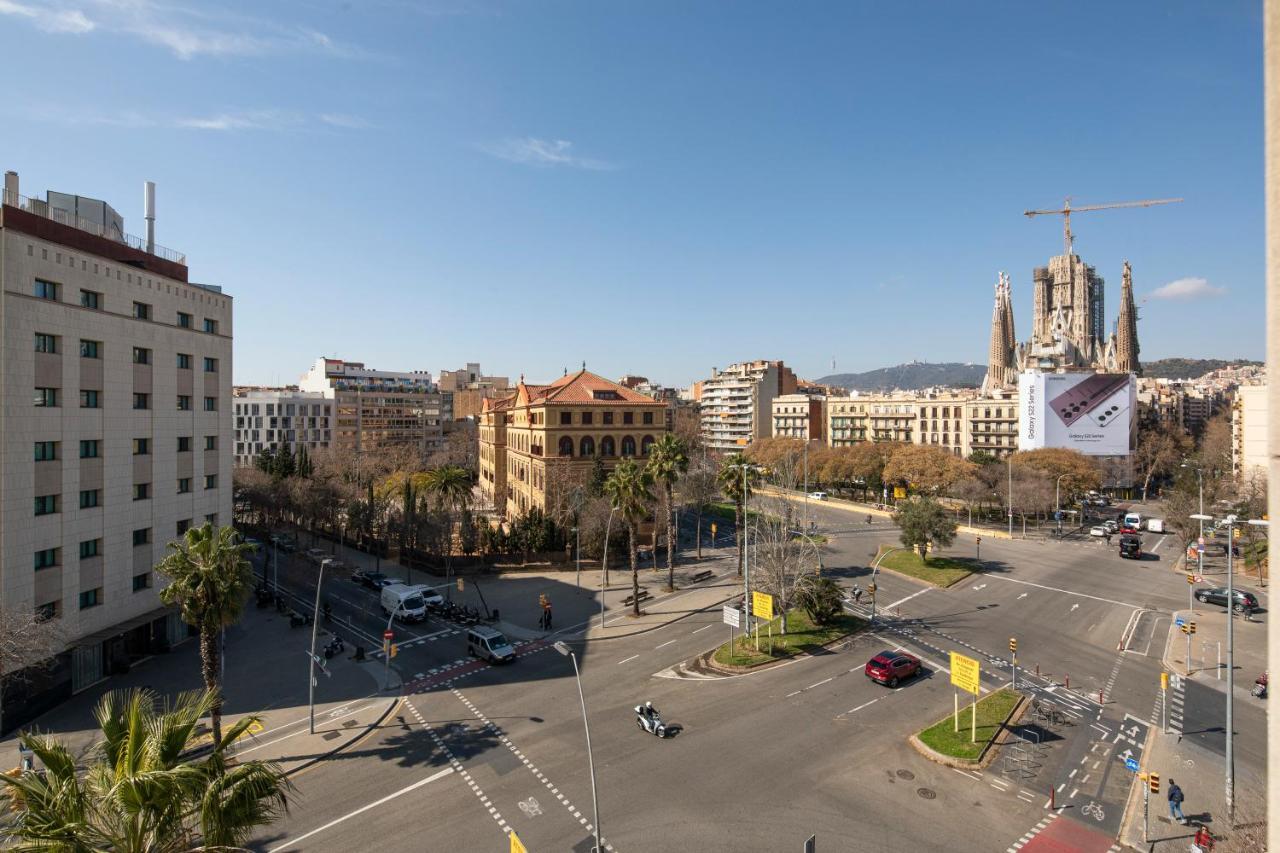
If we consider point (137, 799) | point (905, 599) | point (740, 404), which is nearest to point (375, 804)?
point (137, 799)

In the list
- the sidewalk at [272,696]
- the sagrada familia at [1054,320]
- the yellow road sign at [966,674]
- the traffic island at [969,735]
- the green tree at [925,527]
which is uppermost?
the sagrada familia at [1054,320]

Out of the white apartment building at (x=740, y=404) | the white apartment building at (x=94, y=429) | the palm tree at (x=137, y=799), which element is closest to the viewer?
the palm tree at (x=137, y=799)

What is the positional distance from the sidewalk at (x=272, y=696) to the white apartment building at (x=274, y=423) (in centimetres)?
8548

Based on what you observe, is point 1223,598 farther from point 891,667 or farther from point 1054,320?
point 1054,320

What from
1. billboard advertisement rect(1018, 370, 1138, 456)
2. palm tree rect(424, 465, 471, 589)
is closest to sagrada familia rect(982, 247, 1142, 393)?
billboard advertisement rect(1018, 370, 1138, 456)

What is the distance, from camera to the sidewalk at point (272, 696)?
25.9 m

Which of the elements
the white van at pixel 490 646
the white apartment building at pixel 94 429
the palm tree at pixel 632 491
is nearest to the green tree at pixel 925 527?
Answer: the palm tree at pixel 632 491

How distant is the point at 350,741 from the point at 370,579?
2792cm

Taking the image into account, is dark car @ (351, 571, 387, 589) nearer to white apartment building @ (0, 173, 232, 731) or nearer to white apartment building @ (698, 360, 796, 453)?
white apartment building @ (0, 173, 232, 731)

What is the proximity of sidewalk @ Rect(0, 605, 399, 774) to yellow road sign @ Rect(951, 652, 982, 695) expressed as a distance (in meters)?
23.8

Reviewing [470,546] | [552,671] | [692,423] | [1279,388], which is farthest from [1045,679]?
[692,423]

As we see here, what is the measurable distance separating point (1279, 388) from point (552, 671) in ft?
108

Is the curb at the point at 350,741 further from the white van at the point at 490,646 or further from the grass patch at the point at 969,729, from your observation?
the grass patch at the point at 969,729

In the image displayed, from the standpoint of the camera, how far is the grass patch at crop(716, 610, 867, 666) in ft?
113
